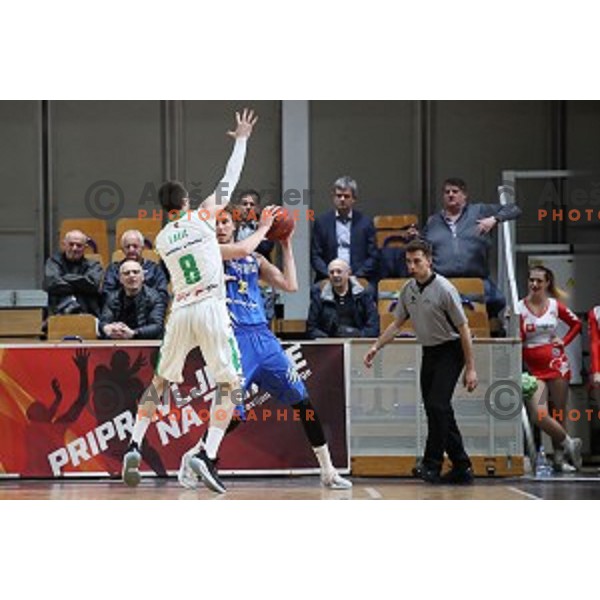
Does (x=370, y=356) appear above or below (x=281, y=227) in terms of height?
below

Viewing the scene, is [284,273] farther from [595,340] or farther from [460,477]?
[595,340]

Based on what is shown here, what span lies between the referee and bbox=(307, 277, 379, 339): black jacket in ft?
1.56

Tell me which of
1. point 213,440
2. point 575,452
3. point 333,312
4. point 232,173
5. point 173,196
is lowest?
point 575,452

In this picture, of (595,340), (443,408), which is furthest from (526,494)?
→ (595,340)

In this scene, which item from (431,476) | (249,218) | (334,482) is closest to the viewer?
(334,482)

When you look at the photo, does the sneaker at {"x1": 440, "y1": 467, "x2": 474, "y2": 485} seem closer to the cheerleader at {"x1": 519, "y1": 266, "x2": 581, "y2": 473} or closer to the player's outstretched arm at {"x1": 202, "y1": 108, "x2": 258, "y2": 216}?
the cheerleader at {"x1": 519, "y1": 266, "x2": 581, "y2": 473}

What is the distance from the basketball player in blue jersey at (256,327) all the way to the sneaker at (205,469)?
19 cm

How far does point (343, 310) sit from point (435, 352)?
0.91m

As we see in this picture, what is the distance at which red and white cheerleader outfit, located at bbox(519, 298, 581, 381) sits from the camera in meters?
12.7

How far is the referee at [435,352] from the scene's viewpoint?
1149 cm

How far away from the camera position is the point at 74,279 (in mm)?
12281

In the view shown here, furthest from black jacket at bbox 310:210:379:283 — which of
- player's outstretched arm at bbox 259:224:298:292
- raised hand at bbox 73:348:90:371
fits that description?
raised hand at bbox 73:348:90:371
